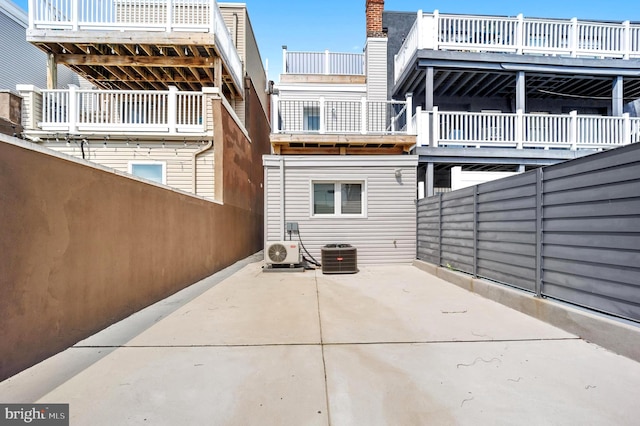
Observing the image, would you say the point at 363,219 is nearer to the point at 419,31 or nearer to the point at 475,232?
the point at 475,232

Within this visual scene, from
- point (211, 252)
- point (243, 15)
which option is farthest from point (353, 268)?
point (243, 15)

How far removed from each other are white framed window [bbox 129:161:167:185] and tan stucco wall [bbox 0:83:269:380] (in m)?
3.25

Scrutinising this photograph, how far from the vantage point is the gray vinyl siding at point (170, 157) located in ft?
25.6

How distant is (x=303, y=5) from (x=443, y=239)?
10302 mm

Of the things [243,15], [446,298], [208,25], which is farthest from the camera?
[243,15]

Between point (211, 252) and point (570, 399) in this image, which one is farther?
point (211, 252)

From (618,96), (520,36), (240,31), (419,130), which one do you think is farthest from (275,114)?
(618,96)

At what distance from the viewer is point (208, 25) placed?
7.82 meters

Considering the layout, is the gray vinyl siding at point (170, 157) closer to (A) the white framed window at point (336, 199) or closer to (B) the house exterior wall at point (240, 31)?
(A) the white framed window at point (336, 199)

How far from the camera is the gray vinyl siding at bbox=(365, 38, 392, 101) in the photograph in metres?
10.4

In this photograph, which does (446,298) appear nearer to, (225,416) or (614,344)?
(614,344)

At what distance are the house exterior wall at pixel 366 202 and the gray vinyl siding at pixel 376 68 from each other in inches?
161

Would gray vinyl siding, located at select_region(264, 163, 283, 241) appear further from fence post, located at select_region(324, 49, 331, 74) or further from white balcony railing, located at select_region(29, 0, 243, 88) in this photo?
fence post, located at select_region(324, 49, 331, 74)

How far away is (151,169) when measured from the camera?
7879mm
